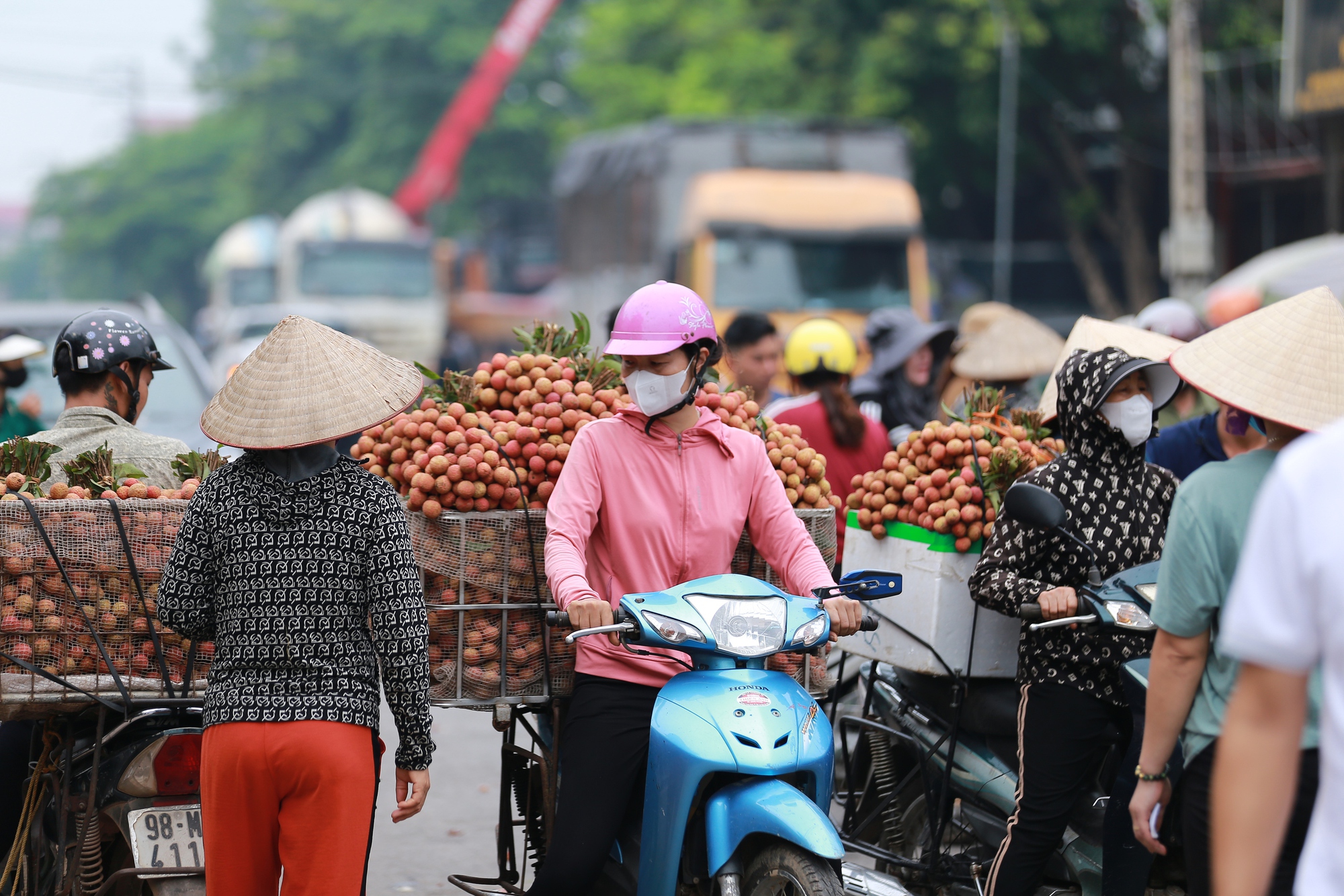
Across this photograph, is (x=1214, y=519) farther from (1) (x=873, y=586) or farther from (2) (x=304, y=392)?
(2) (x=304, y=392)

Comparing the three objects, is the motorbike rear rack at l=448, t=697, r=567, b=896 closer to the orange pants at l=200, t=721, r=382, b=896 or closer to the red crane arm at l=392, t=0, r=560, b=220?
the orange pants at l=200, t=721, r=382, b=896

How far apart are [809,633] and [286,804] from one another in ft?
3.92

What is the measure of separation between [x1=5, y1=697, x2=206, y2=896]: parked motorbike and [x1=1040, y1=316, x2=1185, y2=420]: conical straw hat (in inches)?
110

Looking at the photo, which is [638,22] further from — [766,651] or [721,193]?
[766,651]

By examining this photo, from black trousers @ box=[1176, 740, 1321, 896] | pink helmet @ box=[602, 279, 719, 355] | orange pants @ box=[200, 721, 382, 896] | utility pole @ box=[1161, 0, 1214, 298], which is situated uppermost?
utility pole @ box=[1161, 0, 1214, 298]

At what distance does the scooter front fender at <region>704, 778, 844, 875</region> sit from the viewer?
3.08 m

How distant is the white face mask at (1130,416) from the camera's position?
12.4ft

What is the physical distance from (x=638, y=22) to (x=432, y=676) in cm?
3183

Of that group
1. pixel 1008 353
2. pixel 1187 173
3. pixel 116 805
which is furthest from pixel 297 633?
pixel 1187 173

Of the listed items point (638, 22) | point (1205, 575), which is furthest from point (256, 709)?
point (638, 22)

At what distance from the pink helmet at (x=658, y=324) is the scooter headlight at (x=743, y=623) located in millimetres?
618

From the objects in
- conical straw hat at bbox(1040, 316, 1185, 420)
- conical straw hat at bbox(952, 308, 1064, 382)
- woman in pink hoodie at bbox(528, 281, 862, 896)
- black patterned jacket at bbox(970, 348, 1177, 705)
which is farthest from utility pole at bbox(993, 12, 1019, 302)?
woman in pink hoodie at bbox(528, 281, 862, 896)

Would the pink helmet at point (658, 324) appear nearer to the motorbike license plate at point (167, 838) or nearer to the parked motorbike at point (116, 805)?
the parked motorbike at point (116, 805)

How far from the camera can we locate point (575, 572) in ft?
11.1
